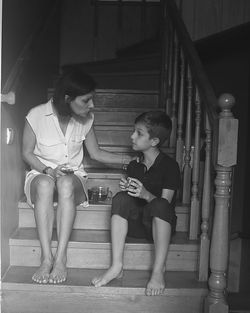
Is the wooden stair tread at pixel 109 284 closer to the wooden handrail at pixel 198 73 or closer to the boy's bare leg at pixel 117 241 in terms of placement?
the boy's bare leg at pixel 117 241

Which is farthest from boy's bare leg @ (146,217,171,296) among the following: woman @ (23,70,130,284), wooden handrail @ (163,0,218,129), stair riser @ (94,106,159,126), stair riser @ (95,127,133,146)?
stair riser @ (94,106,159,126)

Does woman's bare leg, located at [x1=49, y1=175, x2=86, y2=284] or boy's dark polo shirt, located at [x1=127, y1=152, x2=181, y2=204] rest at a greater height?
boy's dark polo shirt, located at [x1=127, y1=152, x2=181, y2=204]

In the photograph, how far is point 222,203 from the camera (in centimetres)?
216

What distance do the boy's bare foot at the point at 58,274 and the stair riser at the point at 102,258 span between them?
0.15 meters

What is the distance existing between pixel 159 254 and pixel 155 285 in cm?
14

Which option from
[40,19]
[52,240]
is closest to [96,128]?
[40,19]

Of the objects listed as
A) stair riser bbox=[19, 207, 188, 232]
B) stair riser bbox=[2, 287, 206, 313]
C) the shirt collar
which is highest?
the shirt collar

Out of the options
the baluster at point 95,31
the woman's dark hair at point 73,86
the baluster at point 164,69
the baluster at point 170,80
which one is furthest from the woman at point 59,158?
the baluster at point 95,31

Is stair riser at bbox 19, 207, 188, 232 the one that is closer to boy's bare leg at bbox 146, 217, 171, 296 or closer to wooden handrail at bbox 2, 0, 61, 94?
boy's bare leg at bbox 146, 217, 171, 296

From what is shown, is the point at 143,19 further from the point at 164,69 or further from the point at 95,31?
the point at 164,69

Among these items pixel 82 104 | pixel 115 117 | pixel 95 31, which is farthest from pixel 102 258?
pixel 95 31

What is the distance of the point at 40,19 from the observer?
3508 mm

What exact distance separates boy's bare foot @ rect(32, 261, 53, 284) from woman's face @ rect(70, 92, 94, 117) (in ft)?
2.47

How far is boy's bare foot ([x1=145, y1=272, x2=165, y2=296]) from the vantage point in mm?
2258
